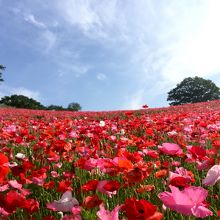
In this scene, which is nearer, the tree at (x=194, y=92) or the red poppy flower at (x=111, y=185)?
the red poppy flower at (x=111, y=185)

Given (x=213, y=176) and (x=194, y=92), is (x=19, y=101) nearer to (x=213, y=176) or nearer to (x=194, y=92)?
(x=194, y=92)

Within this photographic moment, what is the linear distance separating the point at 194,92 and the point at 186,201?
6513 centimetres

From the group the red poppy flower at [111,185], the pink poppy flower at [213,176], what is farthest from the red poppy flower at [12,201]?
the pink poppy flower at [213,176]

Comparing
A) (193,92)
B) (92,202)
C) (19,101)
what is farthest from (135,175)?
(193,92)

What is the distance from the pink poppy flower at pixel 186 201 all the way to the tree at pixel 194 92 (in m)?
64.0

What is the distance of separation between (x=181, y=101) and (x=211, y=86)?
5459 mm

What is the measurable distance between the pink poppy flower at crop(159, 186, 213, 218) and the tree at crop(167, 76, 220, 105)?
64.0m

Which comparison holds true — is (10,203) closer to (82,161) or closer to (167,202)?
(167,202)

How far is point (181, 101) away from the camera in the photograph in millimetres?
64875

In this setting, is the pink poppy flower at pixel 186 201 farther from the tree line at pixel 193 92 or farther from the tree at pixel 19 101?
the tree line at pixel 193 92

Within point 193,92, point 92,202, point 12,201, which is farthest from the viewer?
point 193,92

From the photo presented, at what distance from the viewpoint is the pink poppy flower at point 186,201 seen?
4.76ft

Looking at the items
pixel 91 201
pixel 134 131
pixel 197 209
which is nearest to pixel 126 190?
pixel 91 201

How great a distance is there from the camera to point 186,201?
4.79 ft
